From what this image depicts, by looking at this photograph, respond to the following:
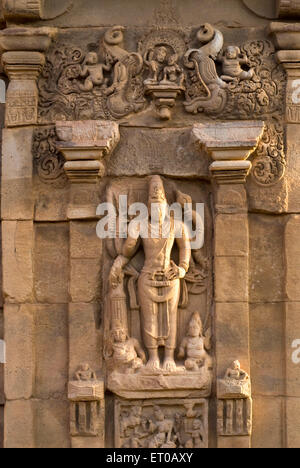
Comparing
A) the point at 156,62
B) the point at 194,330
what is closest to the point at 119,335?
the point at 194,330

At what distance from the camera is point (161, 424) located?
365 inches

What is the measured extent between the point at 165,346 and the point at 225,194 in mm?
1637

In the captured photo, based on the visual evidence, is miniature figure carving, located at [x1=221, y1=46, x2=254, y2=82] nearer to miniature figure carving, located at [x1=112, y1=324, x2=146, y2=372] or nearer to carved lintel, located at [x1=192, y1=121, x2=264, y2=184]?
carved lintel, located at [x1=192, y1=121, x2=264, y2=184]

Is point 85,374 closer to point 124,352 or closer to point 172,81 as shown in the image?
point 124,352

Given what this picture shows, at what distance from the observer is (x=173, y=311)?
9.30 meters

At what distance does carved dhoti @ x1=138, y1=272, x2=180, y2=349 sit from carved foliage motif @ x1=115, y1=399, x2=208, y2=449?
1.98 ft

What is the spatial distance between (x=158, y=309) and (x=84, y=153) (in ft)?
5.66

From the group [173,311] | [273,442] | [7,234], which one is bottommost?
[273,442]

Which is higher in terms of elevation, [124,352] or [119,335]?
[119,335]

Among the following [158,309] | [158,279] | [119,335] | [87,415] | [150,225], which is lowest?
[87,415]

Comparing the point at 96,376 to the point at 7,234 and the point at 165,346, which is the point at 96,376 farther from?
the point at 7,234

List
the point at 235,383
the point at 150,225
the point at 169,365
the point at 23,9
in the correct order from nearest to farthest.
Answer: the point at 235,383
the point at 169,365
the point at 150,225
the point at 23,9

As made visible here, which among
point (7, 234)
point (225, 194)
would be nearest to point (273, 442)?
point (225, 194)

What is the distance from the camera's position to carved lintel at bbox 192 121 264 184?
920 cm
